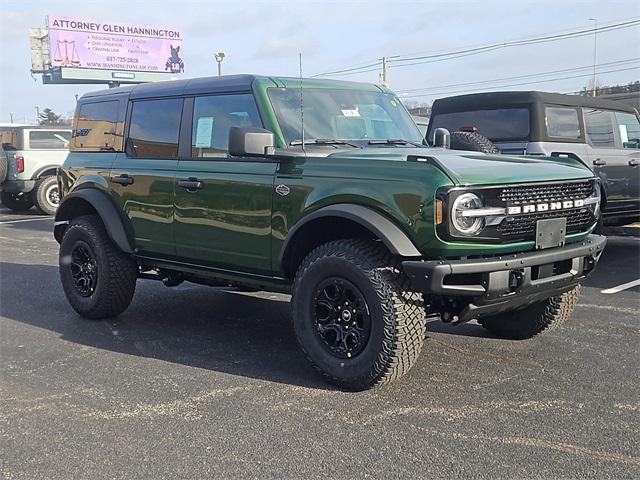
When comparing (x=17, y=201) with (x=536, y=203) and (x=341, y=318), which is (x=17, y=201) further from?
(x=536, y=203)

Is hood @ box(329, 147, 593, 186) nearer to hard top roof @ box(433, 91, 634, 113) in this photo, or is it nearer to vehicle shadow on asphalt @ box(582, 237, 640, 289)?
vehicle shadow on asphalt @ box(582, 237, 640, 289)

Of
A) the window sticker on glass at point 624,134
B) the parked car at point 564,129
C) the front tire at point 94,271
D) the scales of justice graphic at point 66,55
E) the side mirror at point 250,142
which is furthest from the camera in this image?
the scales of justice graphic at point 66,55

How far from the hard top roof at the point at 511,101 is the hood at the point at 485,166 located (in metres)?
3.52

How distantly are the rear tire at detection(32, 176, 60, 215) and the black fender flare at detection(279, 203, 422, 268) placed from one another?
12.9 metres

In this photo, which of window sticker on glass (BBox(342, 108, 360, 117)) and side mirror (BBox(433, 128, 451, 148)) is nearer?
window sticker on glass (BBox(342, 108, 360, 117))

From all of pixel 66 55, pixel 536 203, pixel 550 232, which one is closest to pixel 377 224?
pixel 536 203

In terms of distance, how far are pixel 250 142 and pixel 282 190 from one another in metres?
0.38

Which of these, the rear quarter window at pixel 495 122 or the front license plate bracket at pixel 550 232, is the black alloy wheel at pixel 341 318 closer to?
the front license plate bracket at pixel 550 232

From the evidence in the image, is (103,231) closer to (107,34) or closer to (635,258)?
(635,258)

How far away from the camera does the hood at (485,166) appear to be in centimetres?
380

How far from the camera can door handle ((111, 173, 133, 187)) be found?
552 centimetres

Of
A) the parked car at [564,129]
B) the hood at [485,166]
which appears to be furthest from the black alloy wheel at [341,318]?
the parked car at [564,129]

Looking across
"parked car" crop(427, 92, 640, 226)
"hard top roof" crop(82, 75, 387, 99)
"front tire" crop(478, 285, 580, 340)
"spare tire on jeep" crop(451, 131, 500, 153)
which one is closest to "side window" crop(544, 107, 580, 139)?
"parked car" crop(427, 92, 640, 226)

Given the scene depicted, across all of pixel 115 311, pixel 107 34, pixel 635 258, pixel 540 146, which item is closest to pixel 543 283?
pixel 115 311
